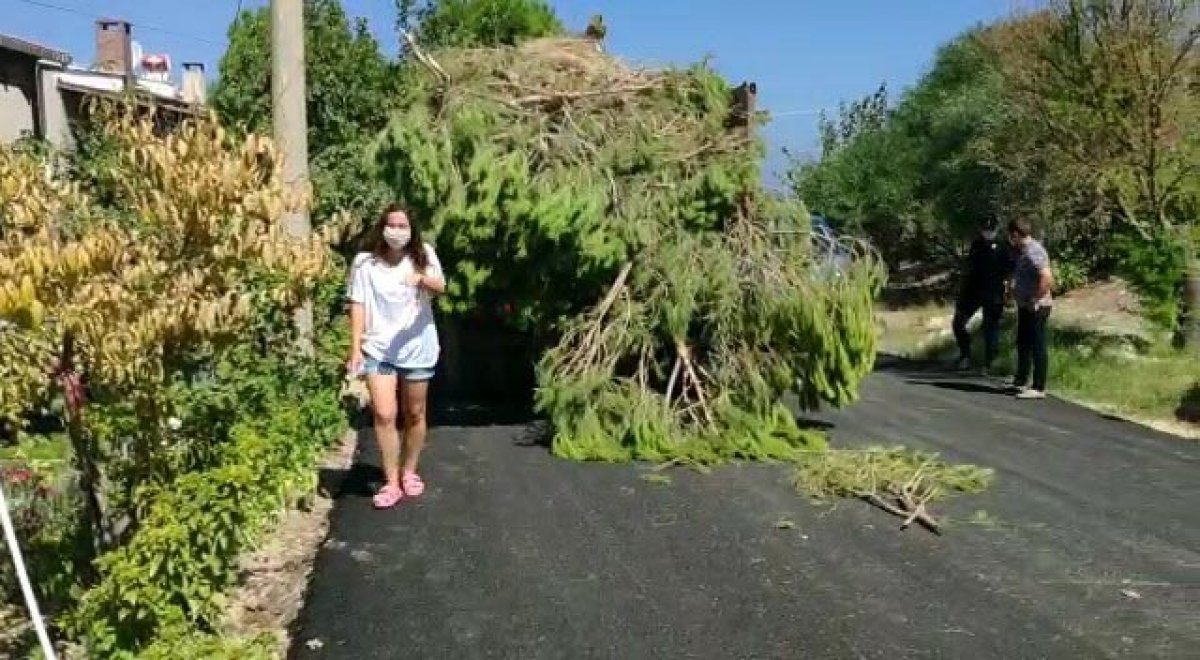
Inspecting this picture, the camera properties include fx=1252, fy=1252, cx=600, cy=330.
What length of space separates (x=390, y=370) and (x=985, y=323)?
8.89m

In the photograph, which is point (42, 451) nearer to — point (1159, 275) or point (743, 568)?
point (743, 568)

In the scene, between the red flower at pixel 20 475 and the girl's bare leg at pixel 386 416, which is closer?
the red flower at pixel 20 475

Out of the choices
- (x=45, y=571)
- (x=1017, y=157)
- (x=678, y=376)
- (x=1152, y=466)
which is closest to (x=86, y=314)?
(x=45, y=571)

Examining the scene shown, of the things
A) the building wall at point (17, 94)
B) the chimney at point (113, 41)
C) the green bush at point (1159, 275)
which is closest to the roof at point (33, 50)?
the building wall at point (17, 94)

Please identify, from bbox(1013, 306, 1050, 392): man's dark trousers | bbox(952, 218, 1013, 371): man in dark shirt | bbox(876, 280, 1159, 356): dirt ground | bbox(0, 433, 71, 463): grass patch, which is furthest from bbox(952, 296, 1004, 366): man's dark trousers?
bbox(0, 433, 71, 463): grass patch

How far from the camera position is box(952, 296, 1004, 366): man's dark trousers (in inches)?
556

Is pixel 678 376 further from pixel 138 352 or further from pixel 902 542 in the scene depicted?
pixel 138 352

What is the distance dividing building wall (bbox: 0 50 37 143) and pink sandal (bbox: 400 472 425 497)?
13.5m

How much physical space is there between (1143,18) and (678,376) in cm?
805

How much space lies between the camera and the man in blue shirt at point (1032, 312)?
12.2 metres

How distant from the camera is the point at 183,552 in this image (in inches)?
175

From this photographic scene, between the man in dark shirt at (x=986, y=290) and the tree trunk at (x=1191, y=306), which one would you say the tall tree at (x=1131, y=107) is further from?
the man in dark shirt at (x=986, y=290)

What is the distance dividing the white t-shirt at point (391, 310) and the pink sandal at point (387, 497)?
28.7 inches

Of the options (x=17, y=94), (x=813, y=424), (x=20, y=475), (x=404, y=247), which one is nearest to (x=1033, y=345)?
(x=813, y=424)
